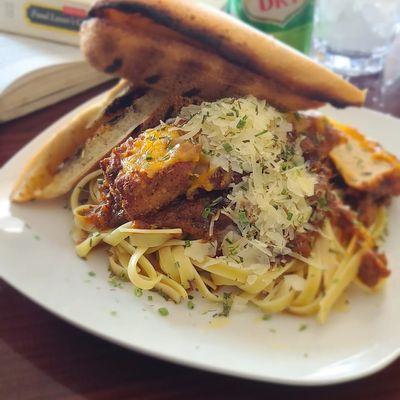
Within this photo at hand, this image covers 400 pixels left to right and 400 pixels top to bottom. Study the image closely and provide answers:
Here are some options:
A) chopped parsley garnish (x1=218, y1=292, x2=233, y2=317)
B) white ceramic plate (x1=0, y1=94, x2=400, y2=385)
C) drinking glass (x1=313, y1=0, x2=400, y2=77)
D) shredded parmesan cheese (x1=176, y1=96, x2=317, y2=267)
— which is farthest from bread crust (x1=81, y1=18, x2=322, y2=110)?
drinking glass (x1=313, y1=0, x2=400, y2=77)

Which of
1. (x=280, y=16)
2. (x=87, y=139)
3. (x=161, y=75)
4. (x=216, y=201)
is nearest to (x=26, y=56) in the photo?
(x=87, y=139)

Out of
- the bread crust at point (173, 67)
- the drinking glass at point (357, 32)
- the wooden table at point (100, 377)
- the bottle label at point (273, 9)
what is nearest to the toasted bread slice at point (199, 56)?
the bread crust at point (173, 67)

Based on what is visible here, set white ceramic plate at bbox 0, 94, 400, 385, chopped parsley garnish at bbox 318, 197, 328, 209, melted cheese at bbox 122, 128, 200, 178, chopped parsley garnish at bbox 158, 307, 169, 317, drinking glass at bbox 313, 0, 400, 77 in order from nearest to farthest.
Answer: white ceramic plate at bbox 0, 94, 400, 385, chopped parsley garnish at bbox 158, 307, 169, 317, melted cheese at bbox 122, 128, 200, 178, chopped parsley garnish at bbox 318, 197, 328, 209, drinking glass at bbox 313, 0, 400, 77

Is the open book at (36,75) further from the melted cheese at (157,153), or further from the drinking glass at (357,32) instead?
the drinking glass at (357,32)

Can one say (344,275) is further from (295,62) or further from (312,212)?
(295,62)

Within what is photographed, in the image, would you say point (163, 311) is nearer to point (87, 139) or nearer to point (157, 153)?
point (157, 153)

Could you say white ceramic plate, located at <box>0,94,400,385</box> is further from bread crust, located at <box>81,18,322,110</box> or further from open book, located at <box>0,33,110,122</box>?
open book, located at <box>0,33,110,122</box>
